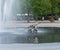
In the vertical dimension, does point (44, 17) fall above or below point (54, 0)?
below

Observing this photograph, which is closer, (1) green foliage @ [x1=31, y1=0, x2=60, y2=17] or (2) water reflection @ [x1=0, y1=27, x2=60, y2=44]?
(2) water reflection @ [x1=0, y1=27, x2=60, y2=44]

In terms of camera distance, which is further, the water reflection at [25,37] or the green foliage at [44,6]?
the green foliage at [44,6]

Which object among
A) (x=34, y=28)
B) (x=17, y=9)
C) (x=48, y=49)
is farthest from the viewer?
(x=17, y=9)

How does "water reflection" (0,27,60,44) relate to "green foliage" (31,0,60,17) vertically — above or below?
below

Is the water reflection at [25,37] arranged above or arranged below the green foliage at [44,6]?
below

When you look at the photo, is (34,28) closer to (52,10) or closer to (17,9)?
(52,10)

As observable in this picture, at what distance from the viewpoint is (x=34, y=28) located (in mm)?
19672

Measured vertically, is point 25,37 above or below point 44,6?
below

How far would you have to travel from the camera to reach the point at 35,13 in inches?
1938

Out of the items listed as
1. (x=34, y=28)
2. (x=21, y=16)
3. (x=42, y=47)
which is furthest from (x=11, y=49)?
(x=21, y=16)

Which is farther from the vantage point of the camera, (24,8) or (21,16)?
(21,16)

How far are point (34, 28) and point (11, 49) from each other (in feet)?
34.0

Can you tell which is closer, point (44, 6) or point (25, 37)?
point (25, 37)

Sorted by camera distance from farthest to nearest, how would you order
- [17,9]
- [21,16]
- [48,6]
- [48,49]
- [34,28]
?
[21,16], [17,9], [48,6], [34,28], [48,49]
